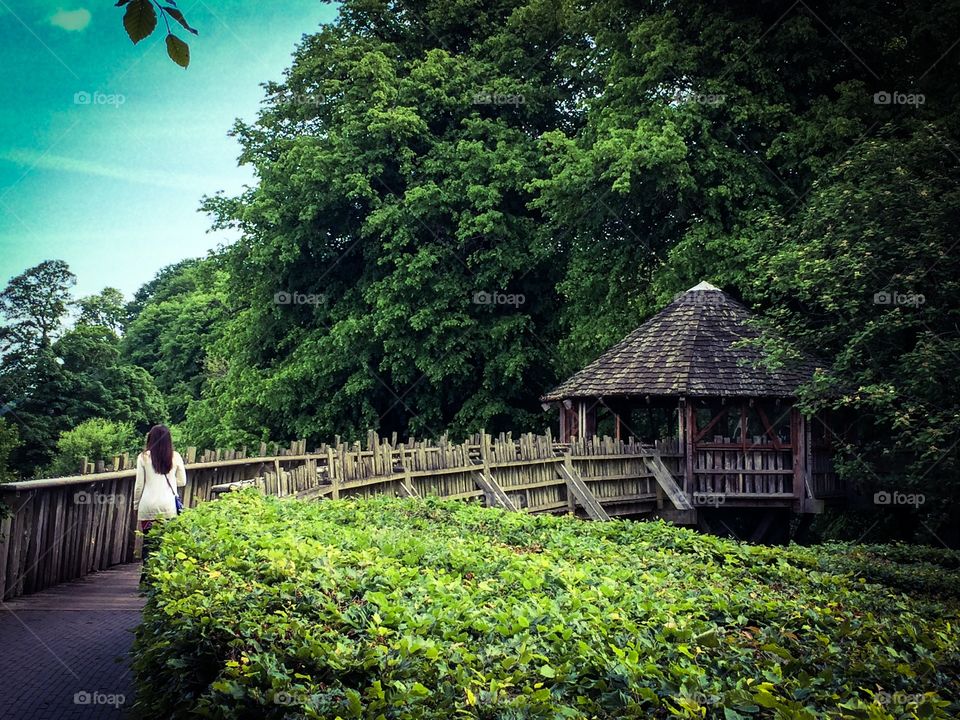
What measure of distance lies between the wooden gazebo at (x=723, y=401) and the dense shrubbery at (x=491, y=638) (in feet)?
45.6

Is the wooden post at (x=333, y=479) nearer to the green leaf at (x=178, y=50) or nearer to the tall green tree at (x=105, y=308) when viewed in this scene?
the green leaf at (x=178, y=50)

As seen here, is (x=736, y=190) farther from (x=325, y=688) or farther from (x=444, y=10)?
(x=325, y=688)

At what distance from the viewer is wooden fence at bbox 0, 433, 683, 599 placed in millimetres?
10422

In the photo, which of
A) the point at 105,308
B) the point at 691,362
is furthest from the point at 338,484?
the point at 105,308

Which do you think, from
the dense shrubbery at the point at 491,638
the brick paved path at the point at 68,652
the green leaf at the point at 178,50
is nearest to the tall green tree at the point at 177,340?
the brick paved path at the point at 68,652

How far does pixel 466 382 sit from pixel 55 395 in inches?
961

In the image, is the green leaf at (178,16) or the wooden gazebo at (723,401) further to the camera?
the wooden gazebo at (723,401)

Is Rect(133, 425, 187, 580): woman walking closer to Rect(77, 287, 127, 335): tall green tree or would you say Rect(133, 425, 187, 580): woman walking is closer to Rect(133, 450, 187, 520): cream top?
Rect(133, 450, 187, 520): cream top

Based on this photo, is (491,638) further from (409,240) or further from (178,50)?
(409,240)

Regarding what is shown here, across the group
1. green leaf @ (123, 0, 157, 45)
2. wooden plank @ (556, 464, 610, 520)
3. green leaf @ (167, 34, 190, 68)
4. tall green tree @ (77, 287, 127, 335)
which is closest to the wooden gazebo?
wooden plank @ (556, 464, 610, 520)

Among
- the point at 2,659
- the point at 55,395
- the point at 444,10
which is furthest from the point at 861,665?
the point at 55,395

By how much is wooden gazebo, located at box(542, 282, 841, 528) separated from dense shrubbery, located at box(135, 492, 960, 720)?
45.6 feet

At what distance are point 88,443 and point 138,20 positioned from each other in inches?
1616

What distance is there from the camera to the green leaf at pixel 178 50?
3578 mm
